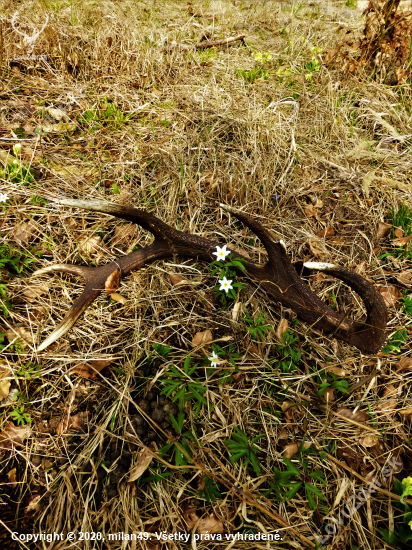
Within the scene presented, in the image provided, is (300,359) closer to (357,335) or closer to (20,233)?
(357,335)

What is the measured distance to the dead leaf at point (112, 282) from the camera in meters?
1.75

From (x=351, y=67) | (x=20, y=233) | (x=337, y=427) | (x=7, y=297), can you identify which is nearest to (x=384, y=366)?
(x=337, y=427)

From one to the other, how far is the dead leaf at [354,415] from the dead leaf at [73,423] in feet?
4.12

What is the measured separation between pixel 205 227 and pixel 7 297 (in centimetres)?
130

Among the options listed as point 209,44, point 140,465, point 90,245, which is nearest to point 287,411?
point 140,465

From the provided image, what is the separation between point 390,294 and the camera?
77.1 inches

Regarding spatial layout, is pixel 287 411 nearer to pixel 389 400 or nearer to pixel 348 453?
pixel 348 453

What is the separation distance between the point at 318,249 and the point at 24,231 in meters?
1.97

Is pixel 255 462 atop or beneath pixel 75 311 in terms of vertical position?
beneath

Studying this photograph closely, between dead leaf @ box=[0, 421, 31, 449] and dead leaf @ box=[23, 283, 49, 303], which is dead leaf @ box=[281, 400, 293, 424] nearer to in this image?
dead leaf @ box=[0, 421, 31, 449]

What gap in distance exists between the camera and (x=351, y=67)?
10.8ft

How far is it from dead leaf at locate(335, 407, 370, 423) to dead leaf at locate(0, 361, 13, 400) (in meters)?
1.65

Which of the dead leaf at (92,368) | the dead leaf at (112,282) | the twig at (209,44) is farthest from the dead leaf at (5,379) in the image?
the twig at (209,44)

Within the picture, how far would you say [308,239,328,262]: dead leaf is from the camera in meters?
2.11
